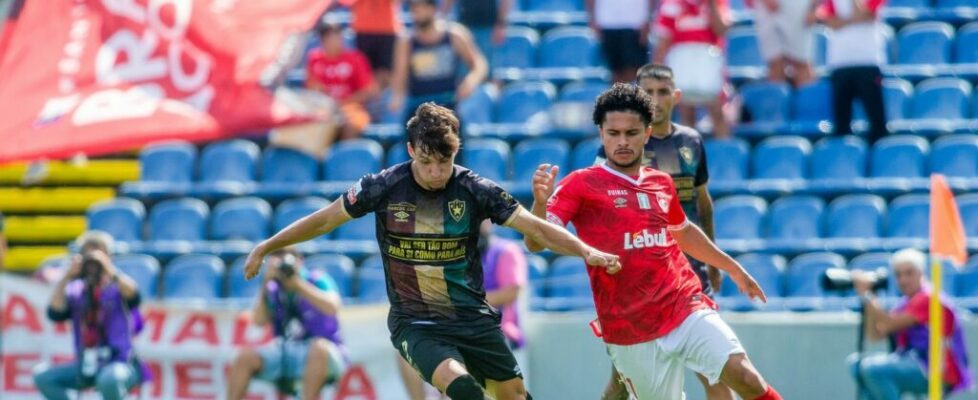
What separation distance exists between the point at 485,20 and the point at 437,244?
26.3 ft

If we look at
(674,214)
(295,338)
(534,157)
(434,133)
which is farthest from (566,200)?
(534,157)

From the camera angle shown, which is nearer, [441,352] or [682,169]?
[441,352]

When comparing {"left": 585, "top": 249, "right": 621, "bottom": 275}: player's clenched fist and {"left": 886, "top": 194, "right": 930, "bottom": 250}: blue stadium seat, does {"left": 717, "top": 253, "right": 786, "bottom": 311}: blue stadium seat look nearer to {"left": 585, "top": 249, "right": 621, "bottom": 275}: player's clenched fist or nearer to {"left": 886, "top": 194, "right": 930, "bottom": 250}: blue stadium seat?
{"left": 886, "top": 194, "right": 930, "bottom": 250}: blue stadium seat

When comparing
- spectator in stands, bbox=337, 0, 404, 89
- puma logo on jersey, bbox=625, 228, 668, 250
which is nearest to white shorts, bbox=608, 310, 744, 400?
puma logo on jersey, bbox=625, 228, 668, 250

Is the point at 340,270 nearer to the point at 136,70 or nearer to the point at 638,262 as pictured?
the point at 136,70

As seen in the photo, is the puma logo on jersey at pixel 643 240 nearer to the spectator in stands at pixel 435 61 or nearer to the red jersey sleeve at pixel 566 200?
the red jersey sleeve at pixel 566 200

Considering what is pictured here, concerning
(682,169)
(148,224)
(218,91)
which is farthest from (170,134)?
(682,169)

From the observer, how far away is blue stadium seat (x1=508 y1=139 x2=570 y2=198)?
15672 millimetres

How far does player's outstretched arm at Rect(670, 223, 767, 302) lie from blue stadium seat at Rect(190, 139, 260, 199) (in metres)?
7.85

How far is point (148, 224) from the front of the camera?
637 inches

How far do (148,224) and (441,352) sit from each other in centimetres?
832

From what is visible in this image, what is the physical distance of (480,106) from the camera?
16.6m

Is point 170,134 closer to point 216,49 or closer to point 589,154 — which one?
point 216,49

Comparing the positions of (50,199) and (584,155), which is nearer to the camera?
(584,155)
